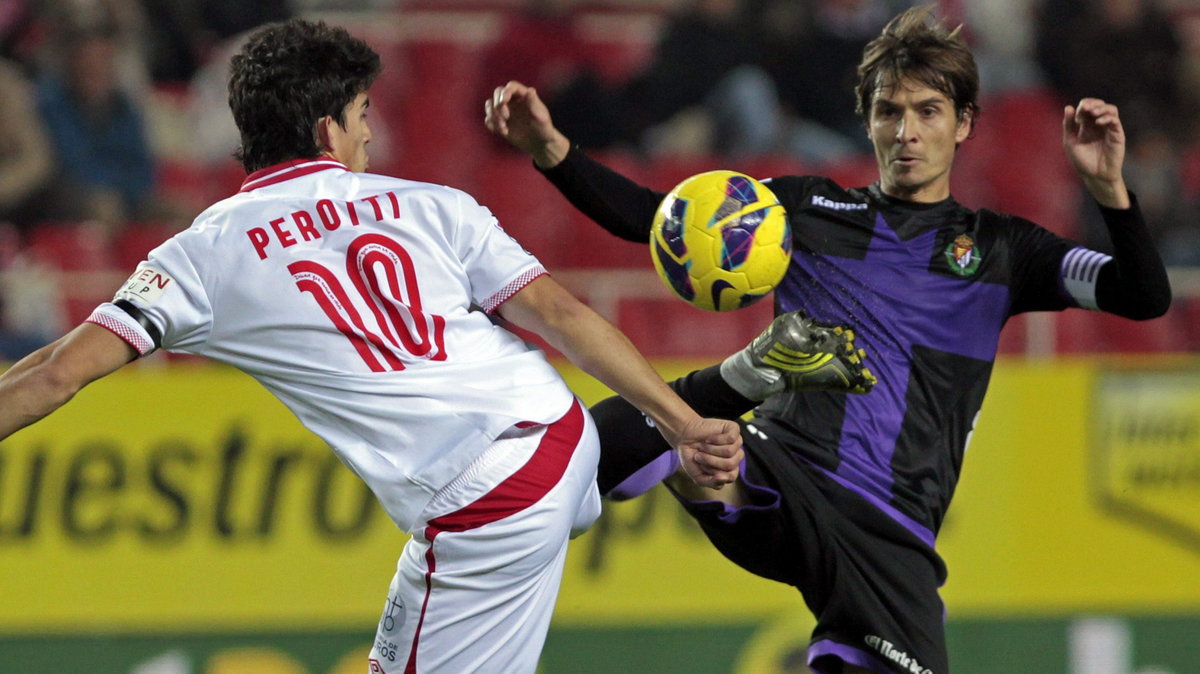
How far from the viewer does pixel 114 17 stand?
8.64 m

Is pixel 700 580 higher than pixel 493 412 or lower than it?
lower

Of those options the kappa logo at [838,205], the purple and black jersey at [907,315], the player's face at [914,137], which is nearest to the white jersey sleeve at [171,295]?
the purple and black jersey at [907,315]

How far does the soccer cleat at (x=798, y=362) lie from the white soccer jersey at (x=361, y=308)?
0.69 m

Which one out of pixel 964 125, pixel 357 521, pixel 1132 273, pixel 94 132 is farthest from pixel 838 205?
pixel 94 132

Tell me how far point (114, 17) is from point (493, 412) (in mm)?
6541

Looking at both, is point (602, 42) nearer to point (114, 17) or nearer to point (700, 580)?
point (114, 17)

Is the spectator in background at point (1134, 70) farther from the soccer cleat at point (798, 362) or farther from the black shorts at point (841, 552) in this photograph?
the soccer cleat at point (798, 362)

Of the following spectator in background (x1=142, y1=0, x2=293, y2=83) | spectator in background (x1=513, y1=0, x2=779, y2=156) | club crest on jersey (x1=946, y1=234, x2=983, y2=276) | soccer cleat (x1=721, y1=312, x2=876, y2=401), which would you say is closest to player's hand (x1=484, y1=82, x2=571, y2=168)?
soccer cleat (x1=721, y1=312, x2=876, y2=401)

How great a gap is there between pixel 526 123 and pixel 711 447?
1.19m

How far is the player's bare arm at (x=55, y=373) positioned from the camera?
2838 mm

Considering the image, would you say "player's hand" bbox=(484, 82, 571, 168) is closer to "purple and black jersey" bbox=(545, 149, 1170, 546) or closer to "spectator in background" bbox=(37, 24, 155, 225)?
"purple and black jersey" bbox=(545, 149, 1170, 546)

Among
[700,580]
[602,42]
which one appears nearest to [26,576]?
[700,580]

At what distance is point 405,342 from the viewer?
3092 millimetres

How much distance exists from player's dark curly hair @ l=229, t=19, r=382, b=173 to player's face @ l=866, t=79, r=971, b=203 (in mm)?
1602
